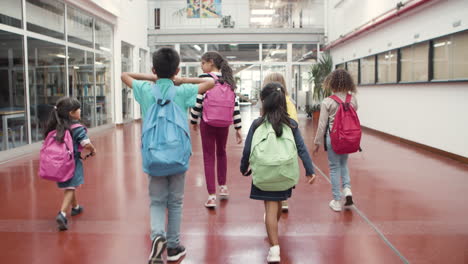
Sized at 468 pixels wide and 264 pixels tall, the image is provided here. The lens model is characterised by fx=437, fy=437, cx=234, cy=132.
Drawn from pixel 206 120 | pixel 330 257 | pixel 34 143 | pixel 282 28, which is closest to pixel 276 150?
pixel 330 257

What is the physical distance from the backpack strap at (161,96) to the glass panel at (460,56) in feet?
18.5

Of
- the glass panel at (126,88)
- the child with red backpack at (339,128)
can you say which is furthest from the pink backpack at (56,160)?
the glass panel at (126,88)

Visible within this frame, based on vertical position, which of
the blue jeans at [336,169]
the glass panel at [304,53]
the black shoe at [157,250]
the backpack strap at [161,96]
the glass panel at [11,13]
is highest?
the glass panel at [304,53]

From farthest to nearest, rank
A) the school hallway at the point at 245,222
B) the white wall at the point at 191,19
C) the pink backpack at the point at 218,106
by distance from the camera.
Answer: the white wall at the point at 191,19, the pink backpack at the point at 218,106, the school hallway at the point at 245,222

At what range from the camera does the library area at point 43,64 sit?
740 cm

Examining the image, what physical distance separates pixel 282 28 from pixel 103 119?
27.4 ft

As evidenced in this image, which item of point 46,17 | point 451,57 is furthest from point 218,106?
point 46,17

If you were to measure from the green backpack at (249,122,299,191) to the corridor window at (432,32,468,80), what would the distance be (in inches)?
201

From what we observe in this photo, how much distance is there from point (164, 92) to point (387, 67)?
9025 millimetres

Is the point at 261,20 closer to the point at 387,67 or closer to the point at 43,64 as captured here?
the point at 387,67

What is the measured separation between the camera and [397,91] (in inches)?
384

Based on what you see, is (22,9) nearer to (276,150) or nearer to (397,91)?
(276,150)

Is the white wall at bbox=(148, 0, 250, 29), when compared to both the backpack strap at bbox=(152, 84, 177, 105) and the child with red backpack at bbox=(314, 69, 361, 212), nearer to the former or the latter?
the child with red backpack at bbox=(314, 69, 361, 212)

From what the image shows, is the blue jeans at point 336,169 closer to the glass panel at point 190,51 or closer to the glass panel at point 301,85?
the glass panel at point 301,85
